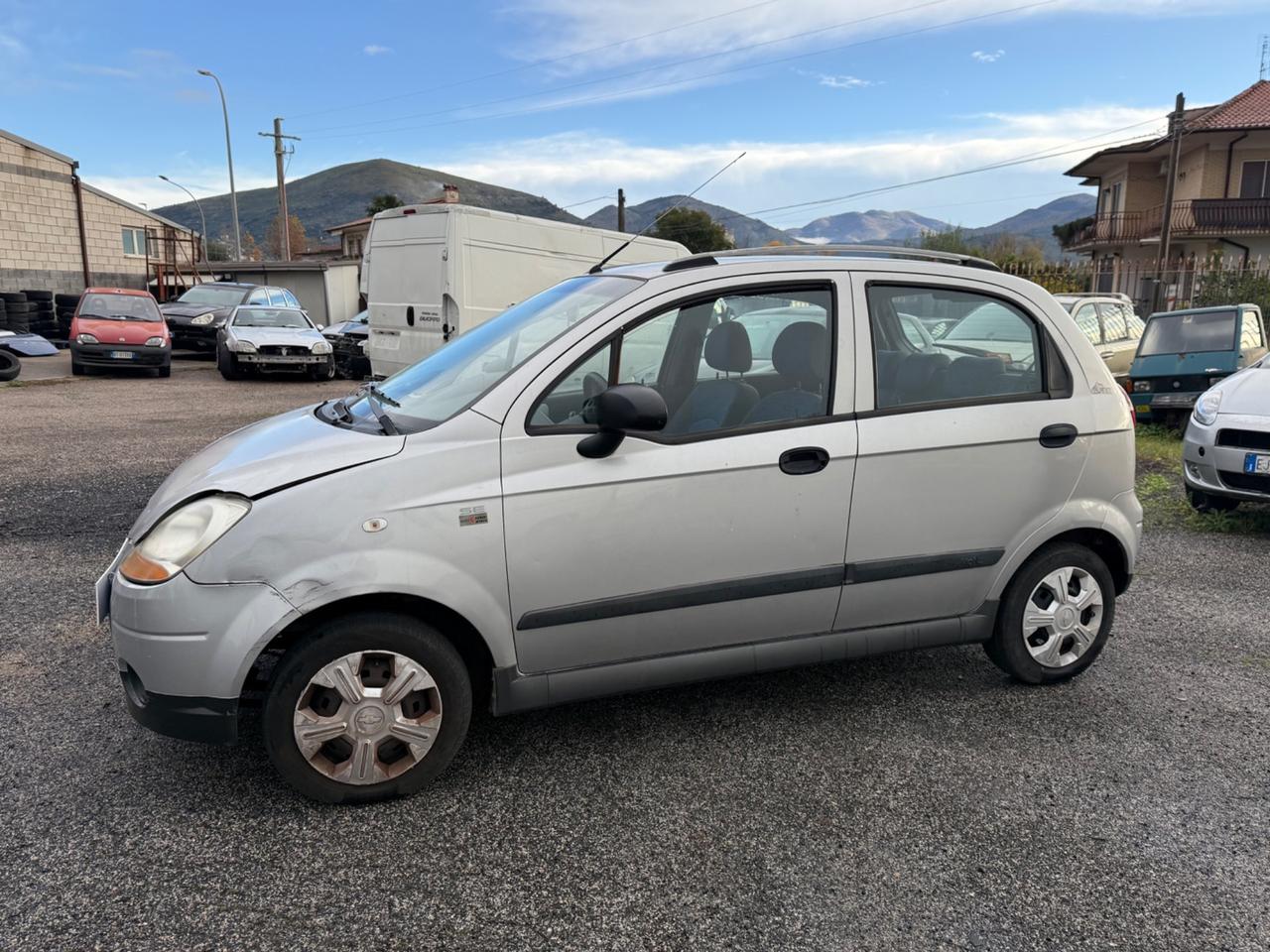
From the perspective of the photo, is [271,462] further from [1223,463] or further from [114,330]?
[114,330]

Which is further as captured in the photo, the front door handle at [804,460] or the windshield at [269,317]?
the windshield at [269,317]

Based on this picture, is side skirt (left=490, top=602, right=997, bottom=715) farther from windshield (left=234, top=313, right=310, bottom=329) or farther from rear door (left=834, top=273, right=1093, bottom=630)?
windshield (left=234, top=313, right=310, bottom=329)

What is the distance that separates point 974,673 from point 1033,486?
0.99 metres

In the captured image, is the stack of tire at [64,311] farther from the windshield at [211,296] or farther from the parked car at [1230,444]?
the parked car at [1230,444]

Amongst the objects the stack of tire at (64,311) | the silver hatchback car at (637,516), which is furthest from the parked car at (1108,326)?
the stack of tire at (64,311)

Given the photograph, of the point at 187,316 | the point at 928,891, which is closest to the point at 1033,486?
the point at 928,891

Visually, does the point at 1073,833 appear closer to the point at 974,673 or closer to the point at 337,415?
the point at 974,673

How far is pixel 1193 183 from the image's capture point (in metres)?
38.5

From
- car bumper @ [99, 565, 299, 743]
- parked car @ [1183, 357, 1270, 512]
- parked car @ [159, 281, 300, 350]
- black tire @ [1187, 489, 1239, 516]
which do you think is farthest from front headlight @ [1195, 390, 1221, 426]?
parked car @ [159, 281, 300, 350]

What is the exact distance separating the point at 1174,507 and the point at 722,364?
6104 mm

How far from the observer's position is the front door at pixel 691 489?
314cm

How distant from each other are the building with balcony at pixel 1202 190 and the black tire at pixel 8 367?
3163 cm

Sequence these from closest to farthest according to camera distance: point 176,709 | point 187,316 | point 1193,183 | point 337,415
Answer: point 176,709
point 337,415
point 187,316
point 1193,183

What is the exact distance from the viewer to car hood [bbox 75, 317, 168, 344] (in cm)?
1808
